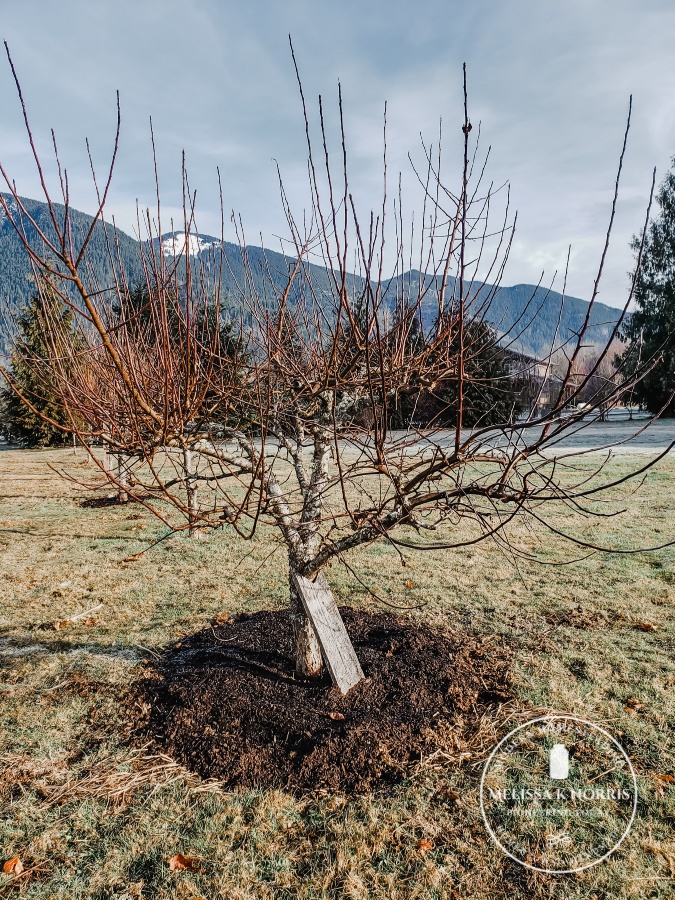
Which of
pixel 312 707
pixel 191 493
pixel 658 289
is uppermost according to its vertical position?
pixel 658 289

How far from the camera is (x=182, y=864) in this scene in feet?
7.50

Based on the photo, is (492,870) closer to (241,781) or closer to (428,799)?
(428,799)

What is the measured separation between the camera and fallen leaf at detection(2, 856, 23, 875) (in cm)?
227

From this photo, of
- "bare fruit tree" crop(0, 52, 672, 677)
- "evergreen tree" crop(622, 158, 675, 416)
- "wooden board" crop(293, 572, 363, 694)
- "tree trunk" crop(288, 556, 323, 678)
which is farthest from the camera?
"evergreen tree" crop(622, 158, 675, 416)

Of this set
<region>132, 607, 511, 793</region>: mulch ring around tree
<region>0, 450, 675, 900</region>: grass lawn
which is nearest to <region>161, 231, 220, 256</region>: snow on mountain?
<region>0, 450, 675, 900</region>: grass lawn

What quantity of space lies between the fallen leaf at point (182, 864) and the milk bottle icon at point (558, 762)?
1.77m

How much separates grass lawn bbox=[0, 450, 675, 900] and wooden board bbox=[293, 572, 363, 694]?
2.06ft

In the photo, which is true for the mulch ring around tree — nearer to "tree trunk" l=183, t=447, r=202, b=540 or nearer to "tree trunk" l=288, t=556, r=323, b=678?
"tree trunk" l=288, t=556, r=323, b=678

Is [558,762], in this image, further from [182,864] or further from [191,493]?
[191,493]

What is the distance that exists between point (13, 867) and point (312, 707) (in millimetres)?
1521

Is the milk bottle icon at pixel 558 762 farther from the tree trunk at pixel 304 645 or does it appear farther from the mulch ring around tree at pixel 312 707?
the tree trunk at pixel 304 645

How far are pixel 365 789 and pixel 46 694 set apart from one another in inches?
93.7

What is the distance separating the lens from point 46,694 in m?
3.64

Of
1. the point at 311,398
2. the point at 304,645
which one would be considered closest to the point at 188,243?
the point at 311,398
